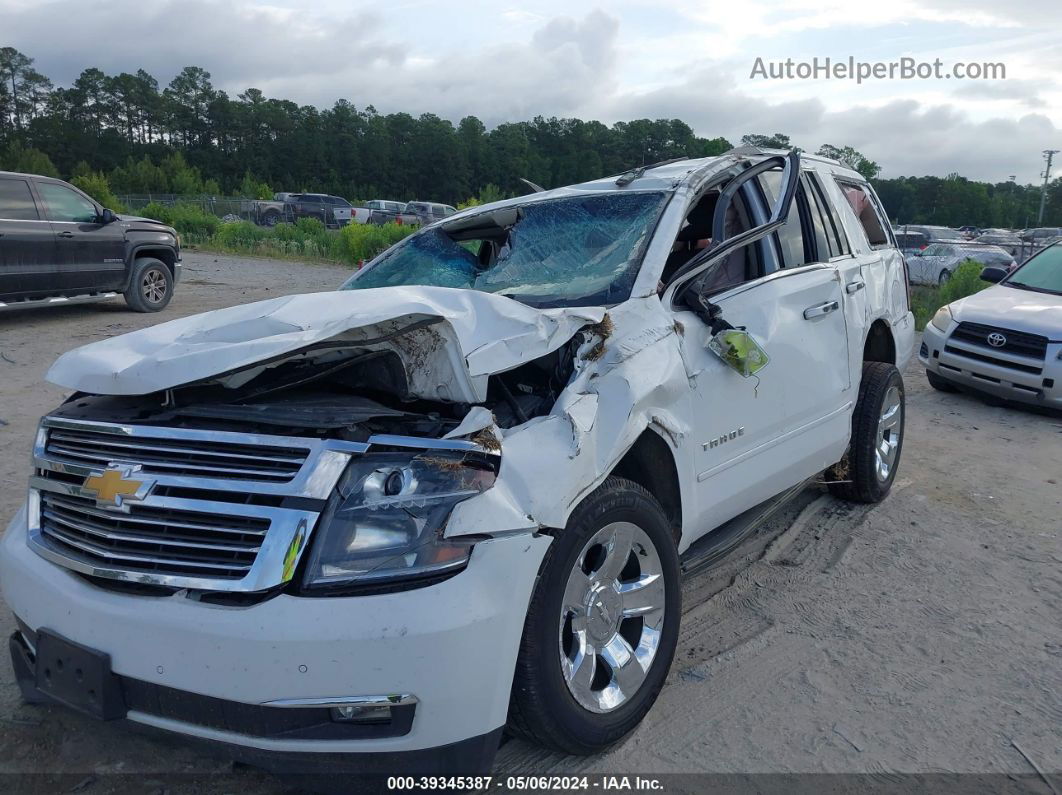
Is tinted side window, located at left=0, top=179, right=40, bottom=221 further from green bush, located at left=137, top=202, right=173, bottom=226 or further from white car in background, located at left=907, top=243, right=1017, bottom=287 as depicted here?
green bush, located at left=137, top=202, right=173, bottom=226

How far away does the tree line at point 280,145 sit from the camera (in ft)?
245

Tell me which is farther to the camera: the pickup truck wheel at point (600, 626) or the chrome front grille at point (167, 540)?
the pickup truck wheel at point (600, 626)

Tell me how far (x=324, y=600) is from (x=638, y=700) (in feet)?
3.86

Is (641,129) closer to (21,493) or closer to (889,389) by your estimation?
(889,389)

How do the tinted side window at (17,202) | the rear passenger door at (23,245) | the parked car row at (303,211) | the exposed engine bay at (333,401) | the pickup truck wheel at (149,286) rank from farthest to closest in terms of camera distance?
1. the parked car row at (303,211)
2. the pickup truck wheel at (149,286)
3. the tinted side window at (17,202)
4. the rear passenger door at (23,245)
5. the exposed engine bay at (333,401)

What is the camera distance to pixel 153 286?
12.0 metres

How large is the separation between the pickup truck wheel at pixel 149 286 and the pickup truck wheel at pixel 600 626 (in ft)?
35.4

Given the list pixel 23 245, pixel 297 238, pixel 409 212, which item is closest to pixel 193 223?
pixel 297 238

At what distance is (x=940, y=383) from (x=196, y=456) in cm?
795

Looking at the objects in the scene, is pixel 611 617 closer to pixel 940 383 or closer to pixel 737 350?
pixel 737 350

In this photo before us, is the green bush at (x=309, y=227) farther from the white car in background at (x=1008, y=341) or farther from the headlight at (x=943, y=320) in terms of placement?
the white car in background at (x=1008, y=341)

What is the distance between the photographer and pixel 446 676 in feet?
6.83

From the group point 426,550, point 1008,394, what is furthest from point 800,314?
point 1008,394

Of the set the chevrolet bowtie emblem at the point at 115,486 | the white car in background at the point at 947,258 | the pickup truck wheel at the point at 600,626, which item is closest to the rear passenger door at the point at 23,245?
the chevrolet bowtie emblem at the point at 115,486
